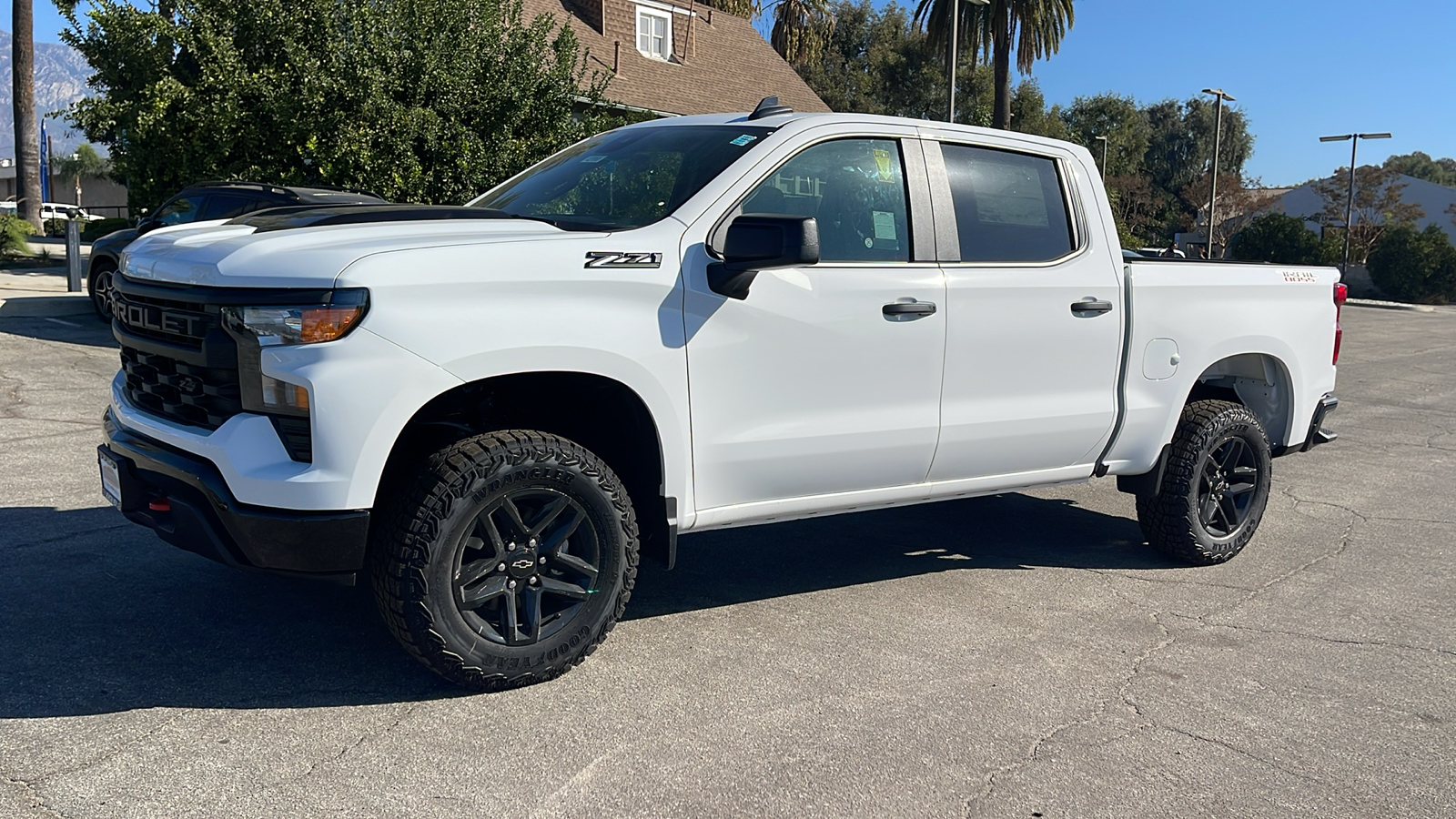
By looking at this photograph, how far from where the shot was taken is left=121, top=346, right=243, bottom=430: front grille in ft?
12.2

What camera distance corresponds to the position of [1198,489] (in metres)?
5.88

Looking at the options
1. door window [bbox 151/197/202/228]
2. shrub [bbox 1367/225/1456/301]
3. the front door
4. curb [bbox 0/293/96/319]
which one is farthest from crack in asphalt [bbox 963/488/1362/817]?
shrub [bbox 1367/225/1456/301]

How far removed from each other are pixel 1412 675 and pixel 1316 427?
7.38 feet

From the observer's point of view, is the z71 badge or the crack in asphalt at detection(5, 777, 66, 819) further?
the z71 badge

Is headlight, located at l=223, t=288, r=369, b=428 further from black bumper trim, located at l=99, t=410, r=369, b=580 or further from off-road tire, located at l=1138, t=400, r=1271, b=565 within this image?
off-road tire, located at l=1138, t=400, r=1271, b=565

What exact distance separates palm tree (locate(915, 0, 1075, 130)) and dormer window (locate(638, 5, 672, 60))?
26.7 ft

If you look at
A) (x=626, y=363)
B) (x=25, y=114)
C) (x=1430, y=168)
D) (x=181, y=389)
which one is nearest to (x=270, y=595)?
(x=181, y=389)

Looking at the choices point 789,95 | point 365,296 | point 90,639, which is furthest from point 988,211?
point 789,95

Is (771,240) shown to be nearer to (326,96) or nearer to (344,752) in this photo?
(344,752)

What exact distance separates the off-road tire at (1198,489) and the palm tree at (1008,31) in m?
27.7

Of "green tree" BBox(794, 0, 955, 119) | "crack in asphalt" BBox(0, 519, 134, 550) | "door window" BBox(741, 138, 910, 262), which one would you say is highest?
"green tree" BBox(794, 0, 955, 119)

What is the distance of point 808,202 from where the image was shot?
15.1 ft

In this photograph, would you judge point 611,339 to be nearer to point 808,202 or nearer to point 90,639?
point 808,202

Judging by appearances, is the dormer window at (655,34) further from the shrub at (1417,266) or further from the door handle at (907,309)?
the shrub at (1417,266)
